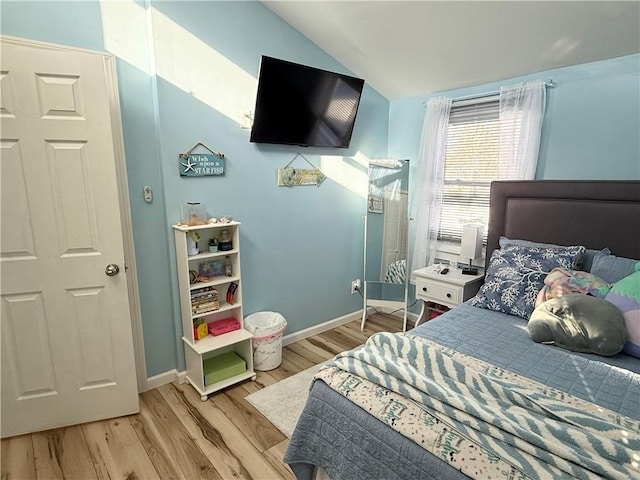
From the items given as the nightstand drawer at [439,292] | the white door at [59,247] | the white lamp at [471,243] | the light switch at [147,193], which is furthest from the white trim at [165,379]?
the white lamp at [471,243]

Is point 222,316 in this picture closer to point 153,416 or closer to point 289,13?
point 153,416

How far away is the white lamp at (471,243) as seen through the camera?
2.96m

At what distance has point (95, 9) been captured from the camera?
6.65 feet

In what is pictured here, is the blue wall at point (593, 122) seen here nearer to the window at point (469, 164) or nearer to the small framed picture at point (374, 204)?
the window at point (469, 164)

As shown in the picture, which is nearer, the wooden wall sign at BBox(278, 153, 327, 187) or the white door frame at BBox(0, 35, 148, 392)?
the white door frame at BBox(0, 35, 148, 392)

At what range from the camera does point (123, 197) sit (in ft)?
7.38

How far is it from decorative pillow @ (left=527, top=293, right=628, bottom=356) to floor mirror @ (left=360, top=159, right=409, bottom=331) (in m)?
1.58

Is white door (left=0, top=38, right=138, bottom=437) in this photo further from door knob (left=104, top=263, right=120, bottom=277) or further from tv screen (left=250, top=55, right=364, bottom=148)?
tv screen (left=250, top=55, right=364, bottom=148)

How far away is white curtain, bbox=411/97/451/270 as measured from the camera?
10.5 feet

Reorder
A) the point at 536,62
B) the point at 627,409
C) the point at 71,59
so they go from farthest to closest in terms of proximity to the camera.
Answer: the point at 536,62 → the point at 71,59 → the point at 627,409

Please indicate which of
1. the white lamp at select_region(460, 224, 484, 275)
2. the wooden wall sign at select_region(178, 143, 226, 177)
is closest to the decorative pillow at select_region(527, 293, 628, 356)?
the white lamp at select_region(460, 224, 484, 275)

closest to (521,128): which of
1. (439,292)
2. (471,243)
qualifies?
(471,243)

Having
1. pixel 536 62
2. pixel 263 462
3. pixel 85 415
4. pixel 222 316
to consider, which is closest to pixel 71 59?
pixel 222 316

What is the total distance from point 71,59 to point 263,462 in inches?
93.1
